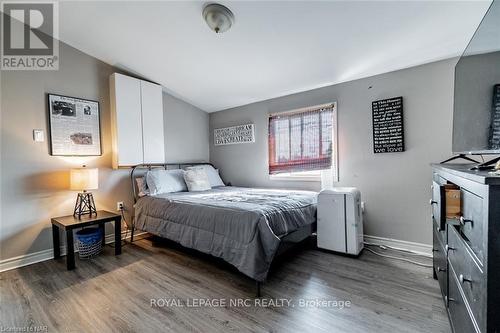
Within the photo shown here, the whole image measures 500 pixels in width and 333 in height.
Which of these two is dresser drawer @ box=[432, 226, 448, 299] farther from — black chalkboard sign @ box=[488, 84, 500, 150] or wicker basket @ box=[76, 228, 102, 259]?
wicker basket @ box=[76, 228, 102, 259]

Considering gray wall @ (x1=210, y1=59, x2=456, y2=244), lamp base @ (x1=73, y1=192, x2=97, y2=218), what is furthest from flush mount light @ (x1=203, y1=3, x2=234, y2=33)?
lamp base @ (x1=73, y1=192, x2=97, y2=218)

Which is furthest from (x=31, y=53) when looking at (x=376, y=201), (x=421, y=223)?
(x=421, y=223)

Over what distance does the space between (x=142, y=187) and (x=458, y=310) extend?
3311mm

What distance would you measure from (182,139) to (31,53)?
83.1 inches

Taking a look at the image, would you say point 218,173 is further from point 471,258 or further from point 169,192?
point 471,258

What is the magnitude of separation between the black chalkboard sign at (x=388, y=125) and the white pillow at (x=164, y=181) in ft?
8.79

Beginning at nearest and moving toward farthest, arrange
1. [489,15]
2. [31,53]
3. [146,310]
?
1. [489,15]
2. [146,310]
3. [31,53]

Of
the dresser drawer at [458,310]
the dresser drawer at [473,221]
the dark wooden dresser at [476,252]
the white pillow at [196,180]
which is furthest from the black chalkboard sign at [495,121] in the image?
the white pillow at [196,180]

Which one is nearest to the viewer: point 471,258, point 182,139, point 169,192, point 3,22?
point 471,258

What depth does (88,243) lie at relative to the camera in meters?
2.64

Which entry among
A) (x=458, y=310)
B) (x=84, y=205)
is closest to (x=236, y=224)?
(x=458, y=310)

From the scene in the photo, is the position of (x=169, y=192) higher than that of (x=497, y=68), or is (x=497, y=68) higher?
(x=497, y=68)

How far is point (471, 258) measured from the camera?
0.91 meters
